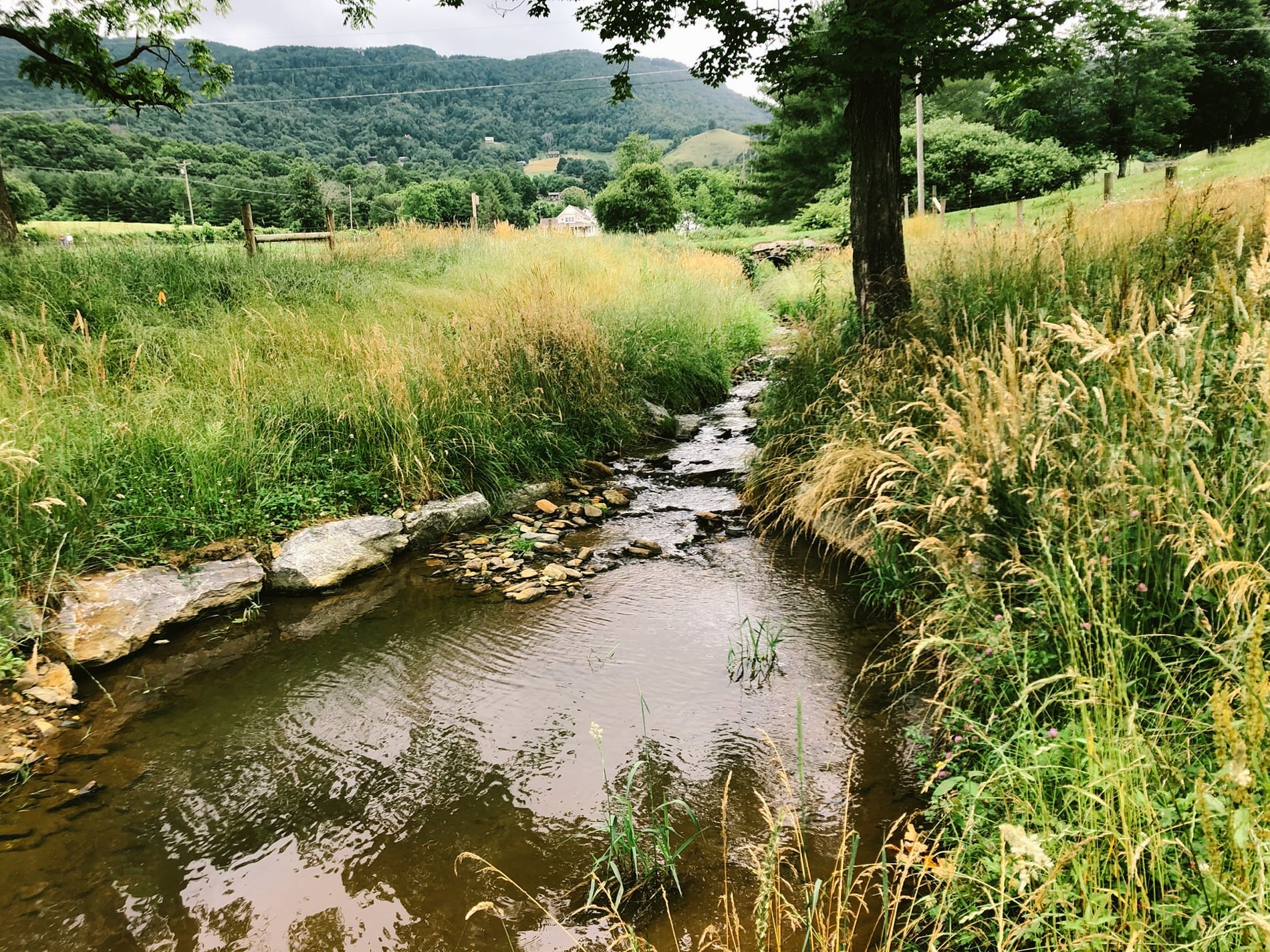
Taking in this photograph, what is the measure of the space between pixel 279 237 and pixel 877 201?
550 inches

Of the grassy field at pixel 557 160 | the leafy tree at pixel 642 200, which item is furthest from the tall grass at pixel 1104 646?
the grassy field at pixel 557 160

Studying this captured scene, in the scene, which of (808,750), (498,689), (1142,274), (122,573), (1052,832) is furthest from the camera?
(1142,274)

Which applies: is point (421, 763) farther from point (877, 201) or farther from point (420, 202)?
point (420, 202)

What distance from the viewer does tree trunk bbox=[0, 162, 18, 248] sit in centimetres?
894

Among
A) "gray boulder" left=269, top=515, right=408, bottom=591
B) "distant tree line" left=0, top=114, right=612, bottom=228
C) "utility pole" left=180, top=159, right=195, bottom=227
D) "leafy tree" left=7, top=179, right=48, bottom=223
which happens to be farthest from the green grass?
"utility pole" left=180, top=159, right=195, bottom=227

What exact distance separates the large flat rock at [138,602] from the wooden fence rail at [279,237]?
8.26 meters

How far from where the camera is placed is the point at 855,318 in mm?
6602

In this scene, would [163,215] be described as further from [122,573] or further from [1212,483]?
[1212,483]

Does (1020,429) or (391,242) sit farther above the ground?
→ (391,242)

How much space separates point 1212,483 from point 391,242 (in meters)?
14.6

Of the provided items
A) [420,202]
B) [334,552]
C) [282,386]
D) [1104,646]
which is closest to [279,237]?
[282,386]

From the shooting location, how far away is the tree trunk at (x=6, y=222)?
8938 millimetres

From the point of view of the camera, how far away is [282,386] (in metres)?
6.04

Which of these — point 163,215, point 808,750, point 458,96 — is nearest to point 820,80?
point 808,750
